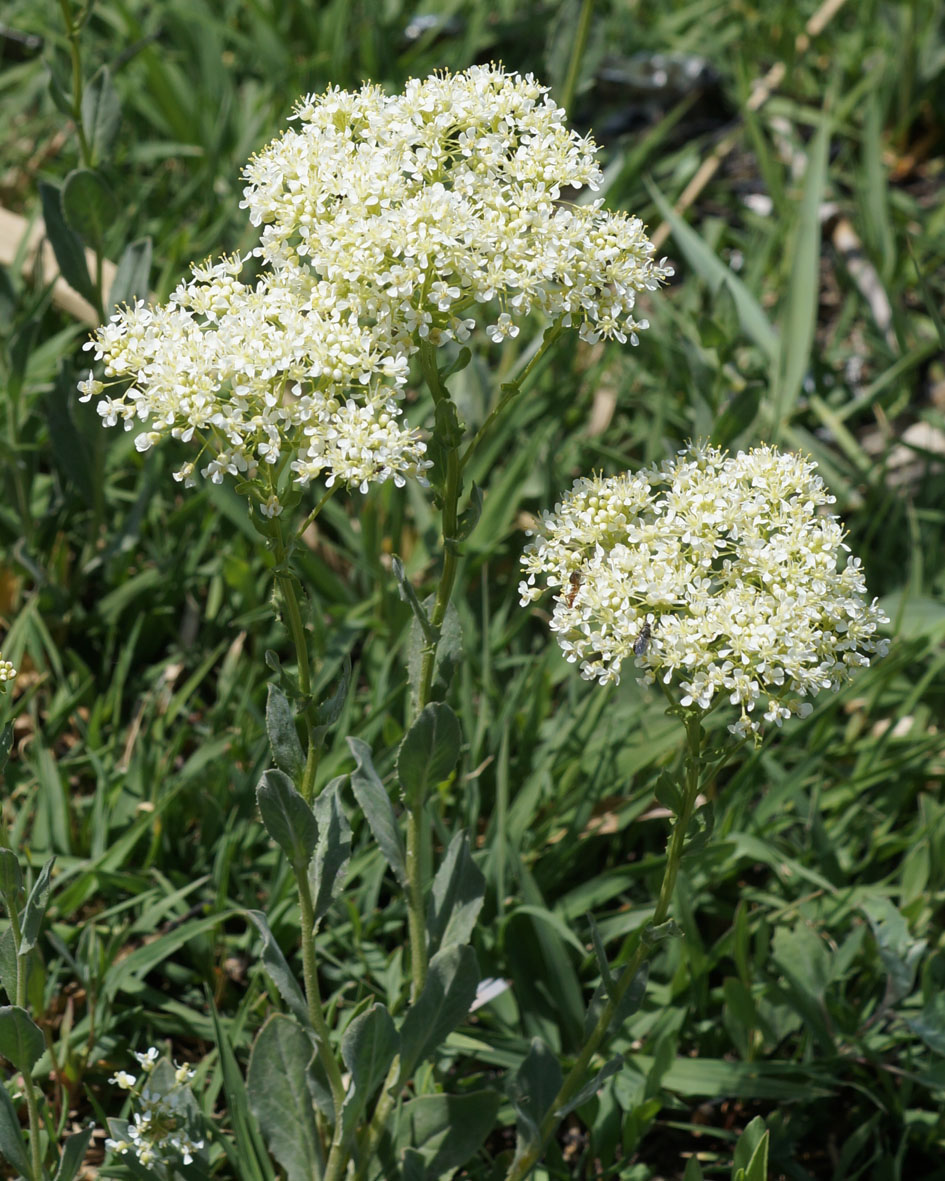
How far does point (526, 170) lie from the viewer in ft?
5.35

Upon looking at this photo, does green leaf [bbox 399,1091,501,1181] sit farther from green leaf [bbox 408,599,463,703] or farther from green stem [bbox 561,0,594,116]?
green stem [bbox 561,0,594,116]

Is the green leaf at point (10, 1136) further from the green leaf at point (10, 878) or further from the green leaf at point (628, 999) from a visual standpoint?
the green leaf at point (628, 999)

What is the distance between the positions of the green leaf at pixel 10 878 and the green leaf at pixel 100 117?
5.49ft

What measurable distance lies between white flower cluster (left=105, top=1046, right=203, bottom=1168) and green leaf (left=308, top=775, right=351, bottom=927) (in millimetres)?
374

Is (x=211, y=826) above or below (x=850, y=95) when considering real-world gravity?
below

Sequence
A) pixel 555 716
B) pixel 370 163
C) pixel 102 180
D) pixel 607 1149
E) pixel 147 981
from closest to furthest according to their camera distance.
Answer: pixel 370 163 → pixel 607 1149 → pixel 147 981 → pixel 102 180 → pixel 555 716

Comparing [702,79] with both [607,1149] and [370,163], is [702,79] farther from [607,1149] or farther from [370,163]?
[607,1149]

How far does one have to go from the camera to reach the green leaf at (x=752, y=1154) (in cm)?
172

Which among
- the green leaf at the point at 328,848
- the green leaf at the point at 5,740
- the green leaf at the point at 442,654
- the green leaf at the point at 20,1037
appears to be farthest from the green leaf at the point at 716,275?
the green leaf at the point at 20,1037

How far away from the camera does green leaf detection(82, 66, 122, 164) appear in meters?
2.66

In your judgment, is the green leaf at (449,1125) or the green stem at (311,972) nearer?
the green stem at (311,972)

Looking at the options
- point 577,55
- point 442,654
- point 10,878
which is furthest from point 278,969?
point 577,55

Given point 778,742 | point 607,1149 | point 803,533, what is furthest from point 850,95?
point 607,1149

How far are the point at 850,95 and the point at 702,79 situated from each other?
51 cm
